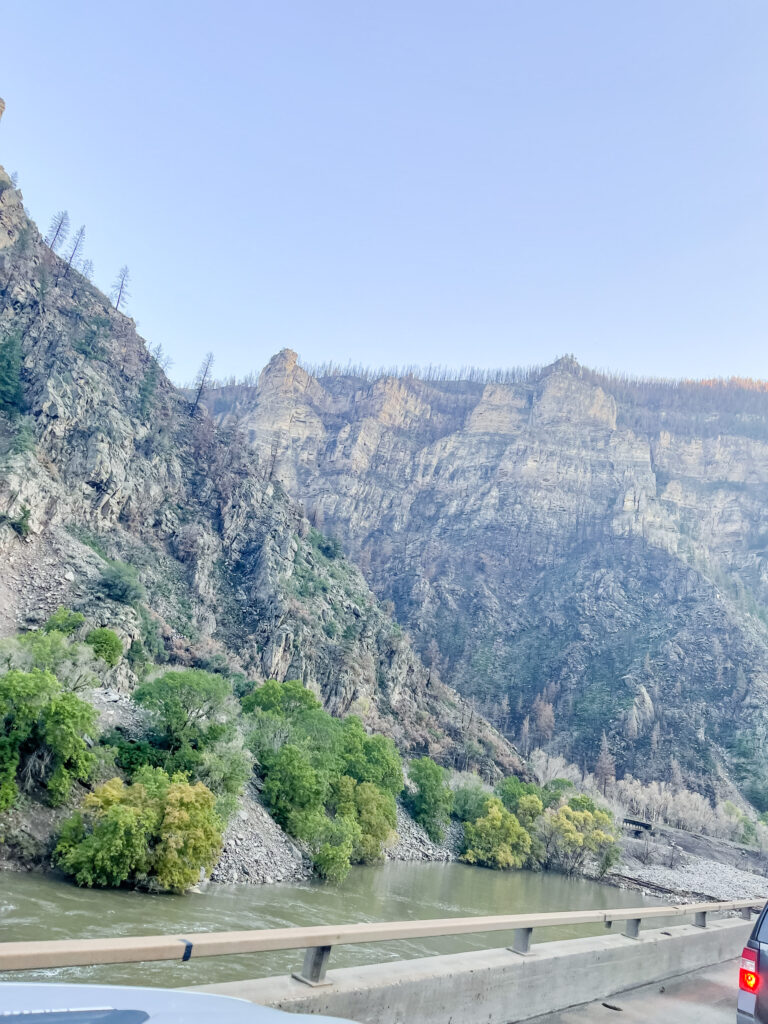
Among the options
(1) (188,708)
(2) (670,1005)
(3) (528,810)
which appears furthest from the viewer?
(3) (528,810)

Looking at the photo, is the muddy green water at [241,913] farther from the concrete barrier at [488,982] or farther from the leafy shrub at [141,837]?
the concrete barrier at [488,982]

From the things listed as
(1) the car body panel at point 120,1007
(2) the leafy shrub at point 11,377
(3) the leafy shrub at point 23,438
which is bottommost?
(1) the car body panel at point 120,1007

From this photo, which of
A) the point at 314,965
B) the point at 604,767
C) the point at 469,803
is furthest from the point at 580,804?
the point at 314,965

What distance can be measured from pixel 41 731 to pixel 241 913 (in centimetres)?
978

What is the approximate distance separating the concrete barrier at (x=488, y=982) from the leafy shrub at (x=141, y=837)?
18234 mm

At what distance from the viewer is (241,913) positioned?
21.5m

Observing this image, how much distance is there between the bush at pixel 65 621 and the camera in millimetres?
45438

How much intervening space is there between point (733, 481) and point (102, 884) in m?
180

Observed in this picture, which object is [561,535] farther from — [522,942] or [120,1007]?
[120,1007]

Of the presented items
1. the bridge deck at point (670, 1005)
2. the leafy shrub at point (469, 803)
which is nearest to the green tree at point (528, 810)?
the leafy shrub at point (469, 803)

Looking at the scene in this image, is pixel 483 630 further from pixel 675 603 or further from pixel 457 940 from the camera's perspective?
pixel 457 940

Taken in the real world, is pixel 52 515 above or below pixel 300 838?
above

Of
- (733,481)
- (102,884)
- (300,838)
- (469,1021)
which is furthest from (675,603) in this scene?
(469,1021)

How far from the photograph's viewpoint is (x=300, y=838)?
108 ft
